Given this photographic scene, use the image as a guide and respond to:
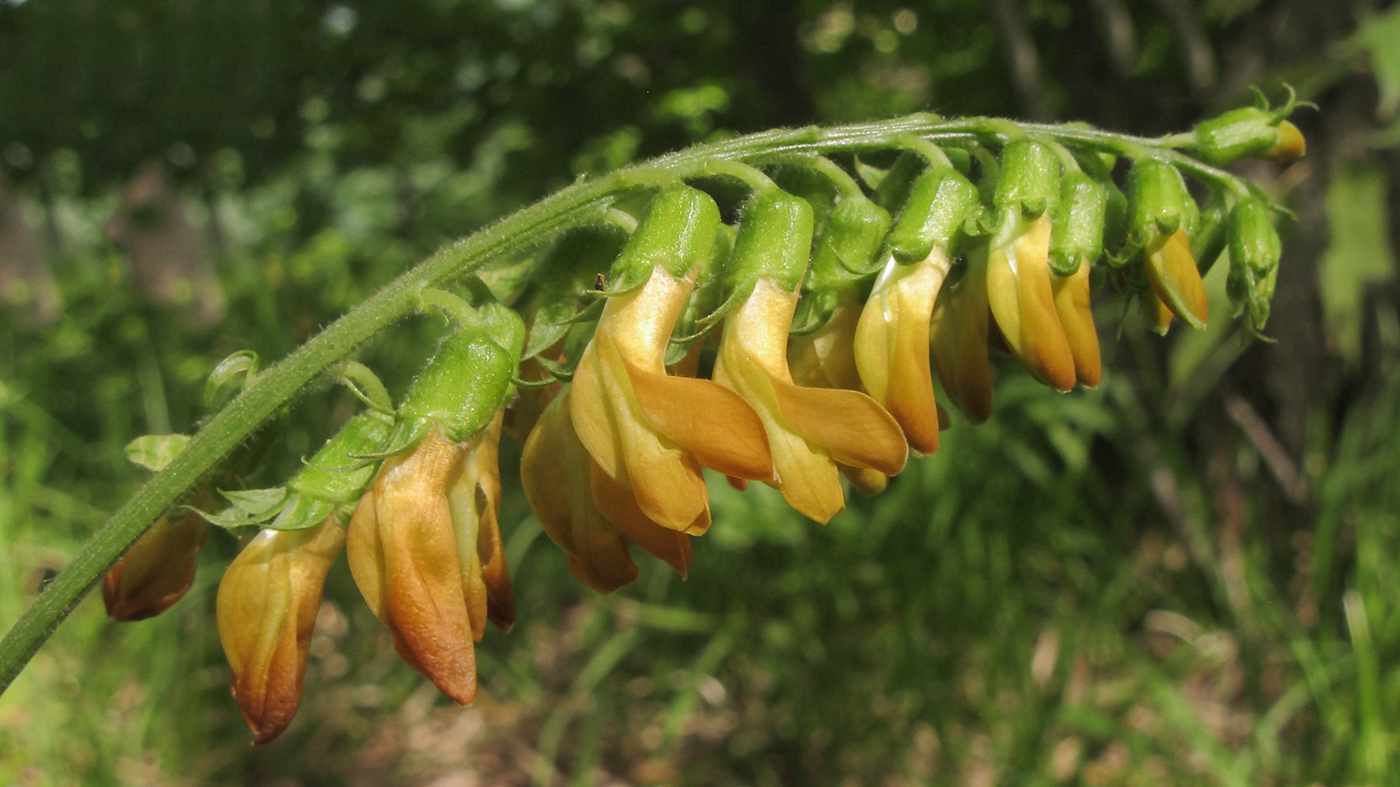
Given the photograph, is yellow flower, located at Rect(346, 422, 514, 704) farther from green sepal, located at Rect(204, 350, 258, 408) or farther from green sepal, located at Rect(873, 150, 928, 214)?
green sepal, located at Rect(873, 150, 928, 214)

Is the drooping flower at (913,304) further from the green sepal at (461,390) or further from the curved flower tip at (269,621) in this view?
the curved flower tip at (269,621)

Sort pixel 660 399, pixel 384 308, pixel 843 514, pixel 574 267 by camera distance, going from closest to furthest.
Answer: pixel 660 399
pixel 384 308
pixel 574 267
pixel 843 514

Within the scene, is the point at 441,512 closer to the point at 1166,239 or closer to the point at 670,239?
the point at 670,239

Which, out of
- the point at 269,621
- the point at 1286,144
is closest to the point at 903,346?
the point at 1286,144

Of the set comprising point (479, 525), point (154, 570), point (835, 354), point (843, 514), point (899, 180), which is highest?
point (899, 180)

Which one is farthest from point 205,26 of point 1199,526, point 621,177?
point 1199,526

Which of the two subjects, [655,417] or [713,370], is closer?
[655,417]

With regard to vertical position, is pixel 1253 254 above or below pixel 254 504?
above

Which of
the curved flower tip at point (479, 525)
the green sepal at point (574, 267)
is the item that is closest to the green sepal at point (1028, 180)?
the green sepal at point (574, 267)
